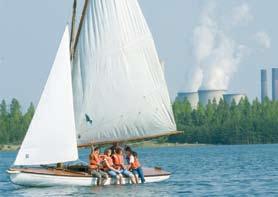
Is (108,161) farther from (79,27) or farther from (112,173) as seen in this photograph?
(79,27)

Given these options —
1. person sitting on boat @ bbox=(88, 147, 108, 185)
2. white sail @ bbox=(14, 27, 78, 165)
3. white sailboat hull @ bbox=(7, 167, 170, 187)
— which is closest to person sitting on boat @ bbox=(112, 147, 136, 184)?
person sitting on boat @ bbox=(88, 147, 108, 185)

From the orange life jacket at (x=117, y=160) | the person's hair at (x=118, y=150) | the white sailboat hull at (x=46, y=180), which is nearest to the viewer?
the white sailboat hull at (x=46, y=180)

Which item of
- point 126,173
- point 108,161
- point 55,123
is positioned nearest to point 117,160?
point 108,161

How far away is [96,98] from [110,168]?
13.8 ft

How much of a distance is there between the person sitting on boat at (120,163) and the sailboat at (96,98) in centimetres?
108

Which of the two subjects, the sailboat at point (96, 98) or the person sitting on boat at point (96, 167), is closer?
the person sitting on boat at point (96, 167)

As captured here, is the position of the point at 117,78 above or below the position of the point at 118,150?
above

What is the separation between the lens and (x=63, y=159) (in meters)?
55.1

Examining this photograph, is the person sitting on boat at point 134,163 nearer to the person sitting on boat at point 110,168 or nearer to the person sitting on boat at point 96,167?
the person sitting on boat at point 110,168

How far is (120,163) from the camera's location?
5544 cm

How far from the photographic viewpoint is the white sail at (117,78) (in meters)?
56.7

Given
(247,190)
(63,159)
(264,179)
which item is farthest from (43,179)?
(264,179)

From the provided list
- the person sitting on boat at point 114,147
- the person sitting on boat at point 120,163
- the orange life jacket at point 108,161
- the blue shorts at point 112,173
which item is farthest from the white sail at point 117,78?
the blue shorts at point 112,173

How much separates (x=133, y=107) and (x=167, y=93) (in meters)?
2.39
